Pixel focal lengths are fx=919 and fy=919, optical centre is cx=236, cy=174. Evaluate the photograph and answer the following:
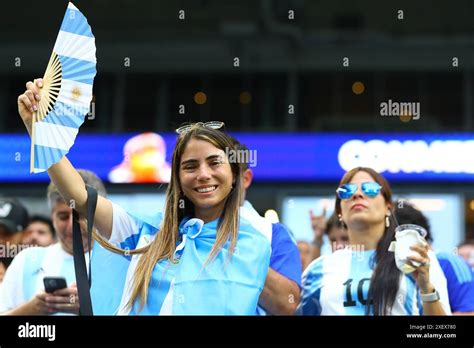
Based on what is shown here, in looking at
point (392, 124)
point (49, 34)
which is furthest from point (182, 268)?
point (392, 124)

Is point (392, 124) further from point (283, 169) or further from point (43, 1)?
point (43, 1)

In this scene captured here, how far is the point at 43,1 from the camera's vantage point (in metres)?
4.02

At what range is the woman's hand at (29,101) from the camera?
234 cm

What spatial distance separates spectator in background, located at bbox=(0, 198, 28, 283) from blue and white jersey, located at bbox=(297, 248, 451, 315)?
115cm

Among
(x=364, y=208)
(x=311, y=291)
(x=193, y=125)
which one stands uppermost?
(x=193, y=125)

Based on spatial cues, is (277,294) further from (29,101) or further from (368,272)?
(29,101)

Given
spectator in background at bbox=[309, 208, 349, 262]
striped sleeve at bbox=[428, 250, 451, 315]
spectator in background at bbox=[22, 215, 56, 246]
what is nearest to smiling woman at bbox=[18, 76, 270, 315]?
striped sleeve at bbox=[428, 250, 451, 315]

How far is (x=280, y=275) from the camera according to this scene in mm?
2590

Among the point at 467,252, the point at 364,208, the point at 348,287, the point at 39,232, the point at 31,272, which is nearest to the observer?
the point at 348,287

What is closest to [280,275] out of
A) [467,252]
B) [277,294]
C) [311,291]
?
[277,294]

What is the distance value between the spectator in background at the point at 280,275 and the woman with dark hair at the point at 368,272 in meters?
0.12

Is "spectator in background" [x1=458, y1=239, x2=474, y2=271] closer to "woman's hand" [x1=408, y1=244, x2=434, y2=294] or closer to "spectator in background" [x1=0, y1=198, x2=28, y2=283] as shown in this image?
"woman's hand" [x1=408, y1=244, x2=434, y2=294]

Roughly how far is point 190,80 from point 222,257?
2867 millimetres

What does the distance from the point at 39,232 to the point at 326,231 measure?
4.44ft
